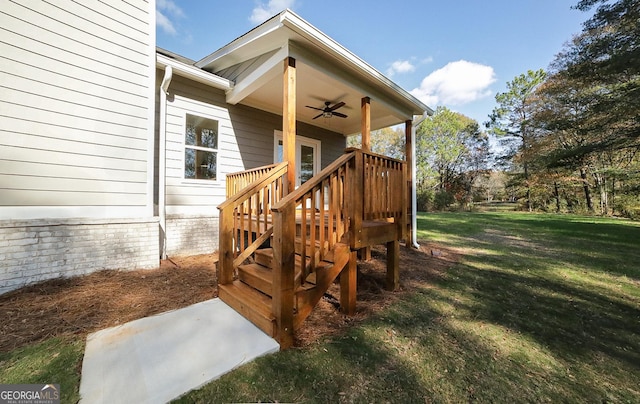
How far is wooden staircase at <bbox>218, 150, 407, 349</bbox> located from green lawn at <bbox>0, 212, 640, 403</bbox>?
38cm

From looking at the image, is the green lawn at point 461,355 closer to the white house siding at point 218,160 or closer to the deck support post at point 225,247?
the deck support post at point 225,247

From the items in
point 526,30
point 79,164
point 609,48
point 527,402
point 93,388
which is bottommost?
point 527,402

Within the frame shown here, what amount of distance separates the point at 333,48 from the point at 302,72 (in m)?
0.69

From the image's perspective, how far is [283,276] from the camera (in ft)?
7.02

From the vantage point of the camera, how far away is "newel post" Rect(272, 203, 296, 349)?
2.13m

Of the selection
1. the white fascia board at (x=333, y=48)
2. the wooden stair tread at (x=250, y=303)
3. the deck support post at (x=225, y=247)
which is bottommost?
the wooden stair tread at (x=250, y=303)

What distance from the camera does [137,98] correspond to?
4102mm

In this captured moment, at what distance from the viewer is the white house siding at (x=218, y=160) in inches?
197

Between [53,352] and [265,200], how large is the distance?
2404mm

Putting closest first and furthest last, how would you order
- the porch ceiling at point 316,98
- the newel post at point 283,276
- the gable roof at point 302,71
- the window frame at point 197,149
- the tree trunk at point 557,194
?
→ the newel post at point 283,276 < the gable roof at point 302,71 < the porch ceiling at point 316,98 < the window frame at point 197,149 < the tree trunk at point 557,194

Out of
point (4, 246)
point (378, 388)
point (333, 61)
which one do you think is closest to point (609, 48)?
point (333, 61)

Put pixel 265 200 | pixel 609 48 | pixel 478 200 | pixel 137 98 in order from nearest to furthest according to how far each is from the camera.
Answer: pixel 265 200 < pixel 137 98 < pixel 609 48 < pixel 478 200

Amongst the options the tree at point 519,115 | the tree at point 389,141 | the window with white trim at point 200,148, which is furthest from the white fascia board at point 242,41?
the tree at point 519,115

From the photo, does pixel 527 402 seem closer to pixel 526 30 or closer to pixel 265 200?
pixel 265 200
